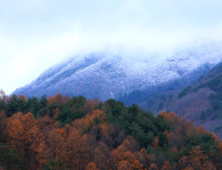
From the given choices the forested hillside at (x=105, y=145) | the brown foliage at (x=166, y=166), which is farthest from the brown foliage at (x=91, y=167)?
the brown foliage at (x=166, y=166)

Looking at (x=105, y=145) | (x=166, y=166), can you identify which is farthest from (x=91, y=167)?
Answer: (x=166, y=166)

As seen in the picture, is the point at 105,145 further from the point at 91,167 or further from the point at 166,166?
the point at 166,166

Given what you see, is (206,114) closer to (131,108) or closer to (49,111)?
(131,108)

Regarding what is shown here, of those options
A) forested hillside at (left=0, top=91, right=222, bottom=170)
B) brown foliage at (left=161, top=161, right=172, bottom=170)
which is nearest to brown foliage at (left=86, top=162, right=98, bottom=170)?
forested hillside at (left=0, top=91, right=222, bottom=170)

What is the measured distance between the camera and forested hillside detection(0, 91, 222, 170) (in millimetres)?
41906

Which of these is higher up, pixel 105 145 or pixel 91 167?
pixel 105 145

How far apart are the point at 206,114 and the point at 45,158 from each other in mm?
161389

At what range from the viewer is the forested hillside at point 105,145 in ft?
137

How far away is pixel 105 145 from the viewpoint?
4931 cm

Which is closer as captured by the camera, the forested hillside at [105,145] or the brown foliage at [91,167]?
the brown foliage at [91,167]

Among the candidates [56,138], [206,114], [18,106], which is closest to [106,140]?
[56,138]

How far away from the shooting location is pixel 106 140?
54969 millimetres

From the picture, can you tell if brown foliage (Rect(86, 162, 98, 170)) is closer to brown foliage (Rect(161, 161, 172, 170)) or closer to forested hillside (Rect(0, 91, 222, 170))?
forested hillside (Rect(0, 91, 222, 170))

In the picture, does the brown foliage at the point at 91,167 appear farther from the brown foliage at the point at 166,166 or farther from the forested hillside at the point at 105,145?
the brown foliage at the point at 166,166
